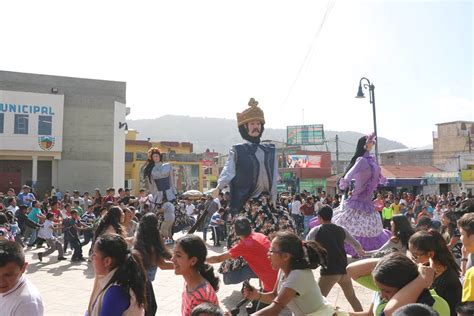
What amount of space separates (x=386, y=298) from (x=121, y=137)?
31880 mm

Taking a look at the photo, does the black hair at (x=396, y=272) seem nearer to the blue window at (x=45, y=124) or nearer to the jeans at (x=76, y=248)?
the jeans at (x=76, y=248)

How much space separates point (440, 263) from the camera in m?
3.13

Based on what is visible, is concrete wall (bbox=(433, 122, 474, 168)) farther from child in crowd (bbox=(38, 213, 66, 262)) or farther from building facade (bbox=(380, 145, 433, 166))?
child in crowd (bbox=(38, 213, 66, 262))

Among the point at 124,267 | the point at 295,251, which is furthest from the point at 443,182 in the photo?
the point at 124,267

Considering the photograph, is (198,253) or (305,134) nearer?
(198,253)

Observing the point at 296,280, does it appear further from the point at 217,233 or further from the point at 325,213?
the point at 217,233

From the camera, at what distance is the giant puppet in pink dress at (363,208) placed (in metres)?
8.19

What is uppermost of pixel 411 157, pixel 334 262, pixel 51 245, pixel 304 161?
pixel 411 157

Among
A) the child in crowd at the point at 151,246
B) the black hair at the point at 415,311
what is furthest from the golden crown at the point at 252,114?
the black hair at the point at 415,311

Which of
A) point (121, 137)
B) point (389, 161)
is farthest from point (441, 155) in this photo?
point (121, 137)

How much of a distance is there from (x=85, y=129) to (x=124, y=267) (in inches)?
1197

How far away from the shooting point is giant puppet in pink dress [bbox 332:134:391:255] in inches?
322

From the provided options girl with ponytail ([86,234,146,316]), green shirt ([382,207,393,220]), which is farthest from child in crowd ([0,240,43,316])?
green shirt ([382,207,393,220])

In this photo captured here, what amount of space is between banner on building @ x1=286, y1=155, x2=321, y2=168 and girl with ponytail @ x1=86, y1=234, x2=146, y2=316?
38.8 metres
